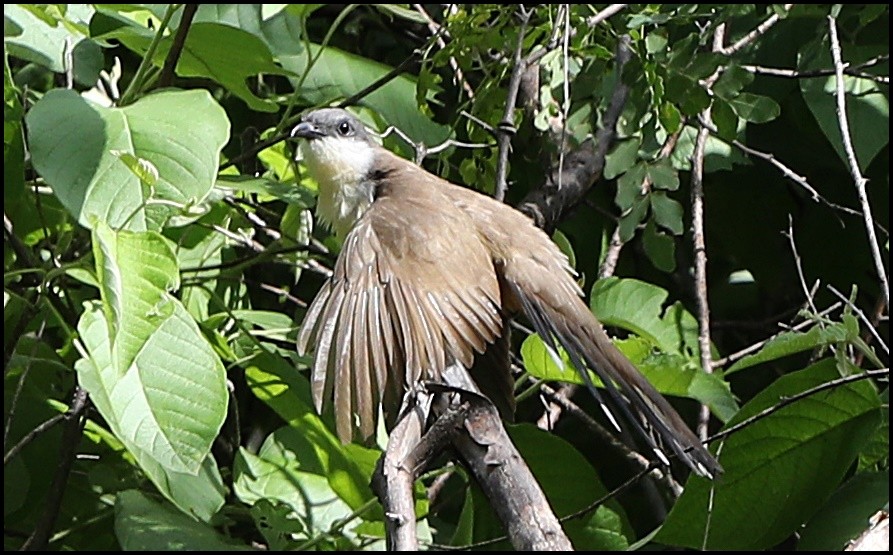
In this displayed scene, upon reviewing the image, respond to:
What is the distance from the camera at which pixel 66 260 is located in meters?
3.06

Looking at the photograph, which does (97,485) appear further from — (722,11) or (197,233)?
(722,11)

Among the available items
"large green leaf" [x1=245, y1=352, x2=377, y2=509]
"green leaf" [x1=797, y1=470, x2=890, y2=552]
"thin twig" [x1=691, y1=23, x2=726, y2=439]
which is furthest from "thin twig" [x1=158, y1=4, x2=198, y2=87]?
"green leaf" [x1=797, y1=470, x2=890, y2=552]

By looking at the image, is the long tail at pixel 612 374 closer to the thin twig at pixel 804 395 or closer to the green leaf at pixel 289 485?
the thin twig at pixel 804 395

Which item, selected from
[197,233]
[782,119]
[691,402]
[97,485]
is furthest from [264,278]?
[782,119]

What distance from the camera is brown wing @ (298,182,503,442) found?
241 centimetres

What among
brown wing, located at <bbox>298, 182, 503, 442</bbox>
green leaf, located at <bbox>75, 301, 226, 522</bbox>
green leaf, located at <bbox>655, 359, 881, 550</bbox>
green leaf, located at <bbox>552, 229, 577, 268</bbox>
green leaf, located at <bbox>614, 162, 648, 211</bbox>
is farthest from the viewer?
green leaf, located at <bbox>552, 229, 577, 268</bbox>

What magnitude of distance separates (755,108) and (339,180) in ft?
3.48

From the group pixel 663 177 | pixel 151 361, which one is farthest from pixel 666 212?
pixel 151 361

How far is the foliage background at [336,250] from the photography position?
2.44 metres

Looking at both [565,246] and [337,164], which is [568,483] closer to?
→ [565,246]

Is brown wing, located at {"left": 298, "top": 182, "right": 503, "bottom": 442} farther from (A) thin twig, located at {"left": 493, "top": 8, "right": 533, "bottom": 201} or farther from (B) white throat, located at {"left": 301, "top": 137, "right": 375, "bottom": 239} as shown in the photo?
(B) white throat, located at {"left": 301, "top": 137, "right": 375, "bottom": 239}

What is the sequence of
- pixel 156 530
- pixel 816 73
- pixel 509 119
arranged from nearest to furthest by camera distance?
pixel 156 530, pixel 509 119, pixel 816 73

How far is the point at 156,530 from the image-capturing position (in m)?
2.70

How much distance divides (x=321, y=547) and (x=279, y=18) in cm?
130
